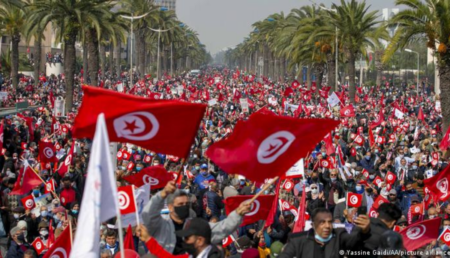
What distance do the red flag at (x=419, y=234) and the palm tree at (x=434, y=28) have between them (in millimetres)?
14724

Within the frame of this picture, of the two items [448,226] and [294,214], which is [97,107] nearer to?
[448,226]

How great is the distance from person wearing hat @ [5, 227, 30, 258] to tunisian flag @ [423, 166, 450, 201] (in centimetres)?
472

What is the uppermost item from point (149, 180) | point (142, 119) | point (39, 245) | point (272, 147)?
point (142, 119)

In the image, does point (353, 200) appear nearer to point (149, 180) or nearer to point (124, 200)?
point (149, 180)

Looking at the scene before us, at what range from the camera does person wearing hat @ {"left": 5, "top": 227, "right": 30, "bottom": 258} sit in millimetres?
9617

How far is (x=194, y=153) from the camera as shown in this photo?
1950 centimetres

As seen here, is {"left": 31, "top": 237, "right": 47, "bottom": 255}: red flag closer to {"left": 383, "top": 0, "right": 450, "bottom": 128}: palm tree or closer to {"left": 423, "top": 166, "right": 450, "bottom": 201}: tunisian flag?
{"left": 423, "top": 166, "right": 450, "bottom": 201}: tunisian flag

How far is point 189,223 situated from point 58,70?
73659 millimetres

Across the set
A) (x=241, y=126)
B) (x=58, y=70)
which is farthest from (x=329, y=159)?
(x=58, y=70)

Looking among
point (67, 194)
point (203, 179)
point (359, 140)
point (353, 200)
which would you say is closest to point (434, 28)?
point (359, 140)

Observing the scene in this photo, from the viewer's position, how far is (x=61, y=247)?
7613mm

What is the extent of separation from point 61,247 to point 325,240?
2.79 m

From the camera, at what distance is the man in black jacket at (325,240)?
5.79 meters

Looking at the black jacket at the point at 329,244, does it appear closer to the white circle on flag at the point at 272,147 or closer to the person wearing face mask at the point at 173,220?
the person wearing face mask at the point at 173,220
